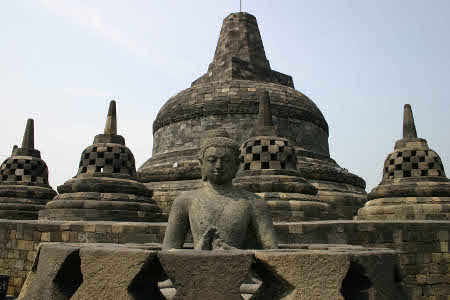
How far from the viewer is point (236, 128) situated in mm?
13805

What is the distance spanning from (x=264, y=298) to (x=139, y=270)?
880mm

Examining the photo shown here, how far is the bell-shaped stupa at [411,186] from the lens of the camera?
31.4 feet

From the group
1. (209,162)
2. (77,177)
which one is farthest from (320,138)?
(209,162)

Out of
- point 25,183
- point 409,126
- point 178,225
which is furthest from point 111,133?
point 178,225

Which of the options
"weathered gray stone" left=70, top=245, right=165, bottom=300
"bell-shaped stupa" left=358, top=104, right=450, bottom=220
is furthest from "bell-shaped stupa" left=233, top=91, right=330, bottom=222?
"weathered gray stone" left=70, top=245, right=165, bottom=300

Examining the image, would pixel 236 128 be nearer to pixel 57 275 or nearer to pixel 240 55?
pixel 240 55

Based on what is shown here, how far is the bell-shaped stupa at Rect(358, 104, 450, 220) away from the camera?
9562 mm

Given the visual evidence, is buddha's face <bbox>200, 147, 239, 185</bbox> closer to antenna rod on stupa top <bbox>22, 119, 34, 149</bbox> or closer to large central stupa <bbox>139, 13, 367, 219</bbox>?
large central stupa <bbox>139, 13, 367, 219</bbox>

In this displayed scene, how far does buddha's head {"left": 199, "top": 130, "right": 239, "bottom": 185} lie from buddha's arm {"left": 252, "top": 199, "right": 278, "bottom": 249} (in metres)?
0.36

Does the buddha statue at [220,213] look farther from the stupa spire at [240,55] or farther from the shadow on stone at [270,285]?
the stupa spire at [240,55]

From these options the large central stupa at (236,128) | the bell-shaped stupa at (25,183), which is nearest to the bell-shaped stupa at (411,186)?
the large central stupa at (236,128)

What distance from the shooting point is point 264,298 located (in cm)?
290

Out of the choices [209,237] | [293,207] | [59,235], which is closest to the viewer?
[209,237]

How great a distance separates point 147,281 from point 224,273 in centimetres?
62
